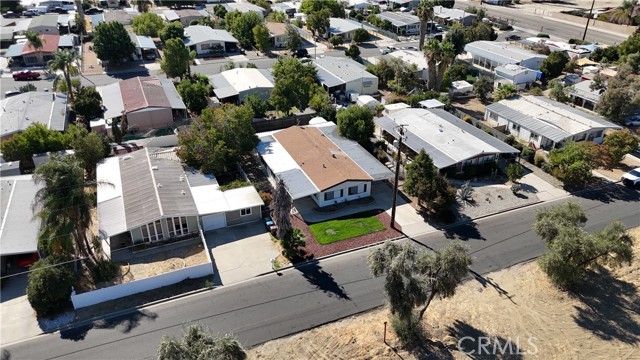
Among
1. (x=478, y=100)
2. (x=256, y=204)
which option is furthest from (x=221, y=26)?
(x=256, y=204)

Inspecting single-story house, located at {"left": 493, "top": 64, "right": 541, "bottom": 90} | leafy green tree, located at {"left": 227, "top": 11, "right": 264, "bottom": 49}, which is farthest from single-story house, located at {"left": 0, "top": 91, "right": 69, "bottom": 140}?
single-story house, located at {"left": 493, "top": 64, "right": 541, "bottom": 90}

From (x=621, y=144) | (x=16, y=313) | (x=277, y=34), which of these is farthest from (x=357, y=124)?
(x=277, y=34)

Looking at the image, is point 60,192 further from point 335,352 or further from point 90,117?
point 90,117

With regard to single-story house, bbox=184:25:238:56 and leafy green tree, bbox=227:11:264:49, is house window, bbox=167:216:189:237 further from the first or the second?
leafy green tree, bbox=227:11:264:49

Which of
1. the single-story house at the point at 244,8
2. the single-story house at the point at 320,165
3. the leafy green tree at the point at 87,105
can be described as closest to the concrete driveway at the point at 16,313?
the single-story house at the point at 320,165

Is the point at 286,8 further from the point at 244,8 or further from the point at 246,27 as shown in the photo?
the point at 246,27
